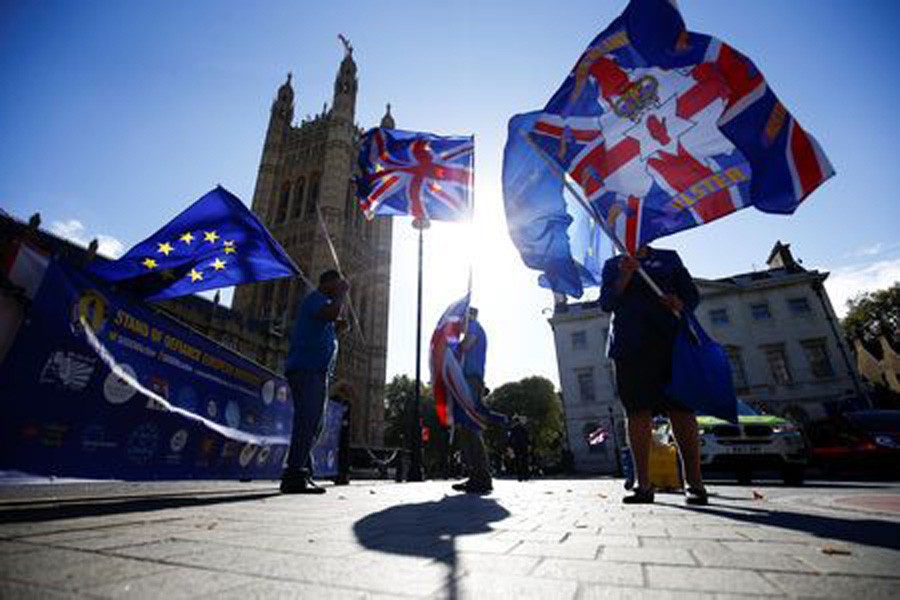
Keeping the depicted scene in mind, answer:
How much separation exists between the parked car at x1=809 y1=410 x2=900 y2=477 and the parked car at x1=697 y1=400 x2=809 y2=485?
3585 mm

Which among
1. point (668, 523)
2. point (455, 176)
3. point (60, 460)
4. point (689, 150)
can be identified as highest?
point (455, 176)

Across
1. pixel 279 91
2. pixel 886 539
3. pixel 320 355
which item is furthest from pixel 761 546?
pixel 279 91

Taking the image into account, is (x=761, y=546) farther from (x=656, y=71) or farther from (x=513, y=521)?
(x=656, y=71)

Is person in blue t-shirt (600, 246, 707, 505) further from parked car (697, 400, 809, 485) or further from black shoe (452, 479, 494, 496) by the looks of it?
parked car (697, 400, 809, 485)

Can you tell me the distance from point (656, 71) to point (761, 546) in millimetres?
4720

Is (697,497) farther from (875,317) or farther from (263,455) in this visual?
(875,317)

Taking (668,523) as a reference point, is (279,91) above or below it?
above

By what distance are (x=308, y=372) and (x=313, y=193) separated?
119ft

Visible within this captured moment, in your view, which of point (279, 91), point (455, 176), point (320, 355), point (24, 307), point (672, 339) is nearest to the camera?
point (24, 307)

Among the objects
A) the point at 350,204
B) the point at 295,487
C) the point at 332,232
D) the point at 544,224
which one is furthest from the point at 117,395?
the point at 350,204

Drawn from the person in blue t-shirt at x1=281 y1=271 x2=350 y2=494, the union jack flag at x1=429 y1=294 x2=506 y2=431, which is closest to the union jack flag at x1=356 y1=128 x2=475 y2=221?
the union jack flag at x1=429 y1=294 x2=506 y2=431

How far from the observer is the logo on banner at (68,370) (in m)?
2.87

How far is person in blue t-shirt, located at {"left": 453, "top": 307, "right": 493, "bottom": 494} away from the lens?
4703 mm

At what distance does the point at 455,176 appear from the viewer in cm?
778
